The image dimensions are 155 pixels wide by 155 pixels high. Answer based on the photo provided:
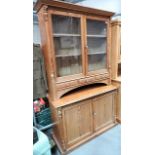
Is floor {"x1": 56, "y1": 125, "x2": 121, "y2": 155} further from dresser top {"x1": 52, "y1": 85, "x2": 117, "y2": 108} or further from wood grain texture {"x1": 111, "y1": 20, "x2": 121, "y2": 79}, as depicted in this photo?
wood grain texture {"x1": 111, "y1": 20, "x2": 121, "y2": 79}

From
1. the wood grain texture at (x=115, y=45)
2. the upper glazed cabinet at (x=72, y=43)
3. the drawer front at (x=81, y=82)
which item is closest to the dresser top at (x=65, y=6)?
the upper glazed cabinet at (x=72, y=43)

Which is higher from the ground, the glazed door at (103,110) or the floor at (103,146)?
the glazed door at (103,110)

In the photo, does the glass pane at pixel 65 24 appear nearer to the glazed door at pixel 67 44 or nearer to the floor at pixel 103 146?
the glazed door at pixel 67 44

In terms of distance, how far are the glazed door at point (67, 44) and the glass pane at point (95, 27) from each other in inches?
9.7

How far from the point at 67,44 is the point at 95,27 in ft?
1.96

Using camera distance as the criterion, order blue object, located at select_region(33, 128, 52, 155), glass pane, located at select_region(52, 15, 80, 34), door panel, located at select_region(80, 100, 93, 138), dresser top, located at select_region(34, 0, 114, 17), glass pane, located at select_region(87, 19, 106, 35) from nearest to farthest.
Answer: blue object, located at select_region(33, 128, 52, 155) → dresser top, located at select_region(34, 0, 114, 17) → glass pane, located at select_region(52, 15, 80, 34) → door panel, located at select_region(80, 100, 93, 138) → glass pane, located at select_region(87, 19, 106, 35)

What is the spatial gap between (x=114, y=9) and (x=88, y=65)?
57.7 inches

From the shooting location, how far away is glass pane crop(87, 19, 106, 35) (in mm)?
2175

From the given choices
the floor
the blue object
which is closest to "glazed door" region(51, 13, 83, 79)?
the blue object

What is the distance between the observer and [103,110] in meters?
2.30

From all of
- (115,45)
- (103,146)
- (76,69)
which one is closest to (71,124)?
(103,146)

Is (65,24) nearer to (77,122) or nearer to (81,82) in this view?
(81,82)

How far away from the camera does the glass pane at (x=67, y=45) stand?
6.28 feet

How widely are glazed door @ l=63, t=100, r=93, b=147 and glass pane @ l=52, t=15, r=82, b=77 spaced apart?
0.51m
